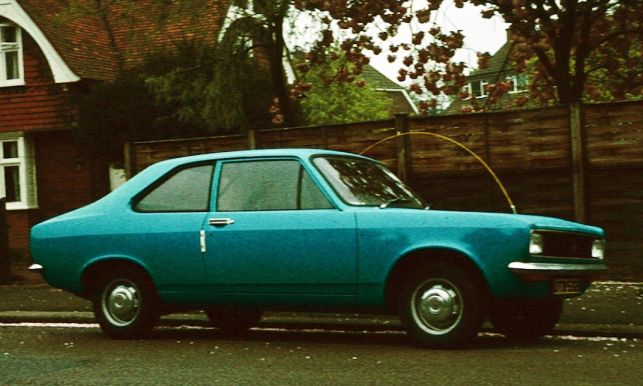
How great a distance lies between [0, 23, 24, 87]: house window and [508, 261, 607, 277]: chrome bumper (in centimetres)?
2073

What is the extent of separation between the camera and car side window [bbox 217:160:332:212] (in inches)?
328

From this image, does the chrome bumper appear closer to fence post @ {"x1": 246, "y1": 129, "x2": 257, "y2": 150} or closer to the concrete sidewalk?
the concrete sidewalk

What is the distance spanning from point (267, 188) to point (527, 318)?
2437 millimetres

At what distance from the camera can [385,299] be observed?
7.95 meters

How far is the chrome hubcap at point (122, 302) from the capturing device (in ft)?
29.4

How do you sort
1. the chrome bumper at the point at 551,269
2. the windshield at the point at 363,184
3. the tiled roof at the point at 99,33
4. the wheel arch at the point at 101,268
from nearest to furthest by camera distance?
the chrome bumper at the point at 551,269 < the windshield at the point at 363,184 < the wheel arch at the point at 101,268 < the tiled roof at the point at 99,33

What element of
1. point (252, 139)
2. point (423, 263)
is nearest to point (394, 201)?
point (423, 263)

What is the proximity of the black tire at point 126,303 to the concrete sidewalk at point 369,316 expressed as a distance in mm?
1364

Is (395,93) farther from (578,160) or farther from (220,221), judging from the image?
(220,221)

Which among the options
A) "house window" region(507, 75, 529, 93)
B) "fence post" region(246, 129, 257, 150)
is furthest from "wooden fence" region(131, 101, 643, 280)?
"house window" region(507, 75, 529, 93)

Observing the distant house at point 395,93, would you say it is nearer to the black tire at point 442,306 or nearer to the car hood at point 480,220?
the car hood at point 480,220

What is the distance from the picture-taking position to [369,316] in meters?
10.2

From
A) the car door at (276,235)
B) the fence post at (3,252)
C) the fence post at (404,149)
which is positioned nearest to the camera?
the car door at (276,235)

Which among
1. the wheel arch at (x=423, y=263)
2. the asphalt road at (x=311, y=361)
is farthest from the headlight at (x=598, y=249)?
the wheel arch at (x=423, y=263)
